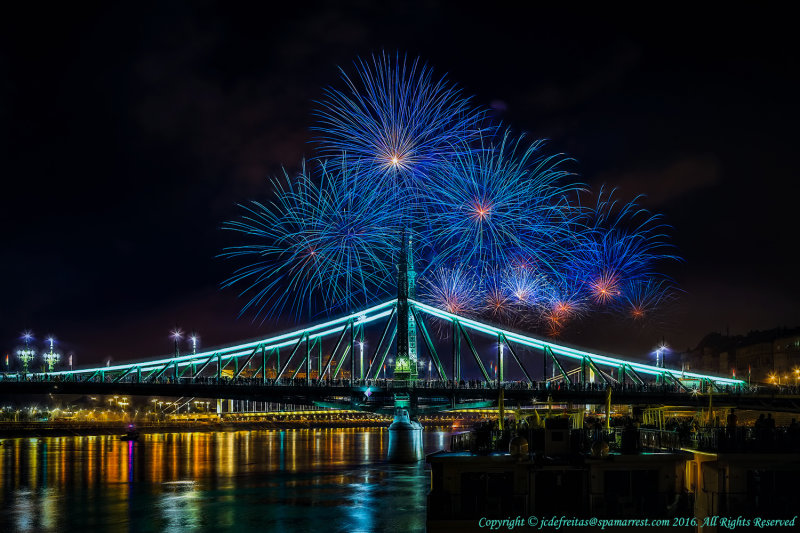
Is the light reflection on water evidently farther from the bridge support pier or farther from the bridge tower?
the bridge tower

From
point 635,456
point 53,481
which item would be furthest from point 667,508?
point 53,481

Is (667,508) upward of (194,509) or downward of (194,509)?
upward

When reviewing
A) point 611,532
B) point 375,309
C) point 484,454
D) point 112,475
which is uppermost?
point 375,309

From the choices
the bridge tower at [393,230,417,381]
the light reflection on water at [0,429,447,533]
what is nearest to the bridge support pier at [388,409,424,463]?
the light reflection on water at [0,429,447,533]

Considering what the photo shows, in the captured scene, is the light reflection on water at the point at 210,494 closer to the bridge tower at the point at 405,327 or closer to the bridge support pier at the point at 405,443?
the bridge support pier at the point at 405,443

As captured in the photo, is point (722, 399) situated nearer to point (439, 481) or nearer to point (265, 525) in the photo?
point (265, 525)

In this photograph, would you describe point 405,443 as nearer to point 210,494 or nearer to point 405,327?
point 405,327
